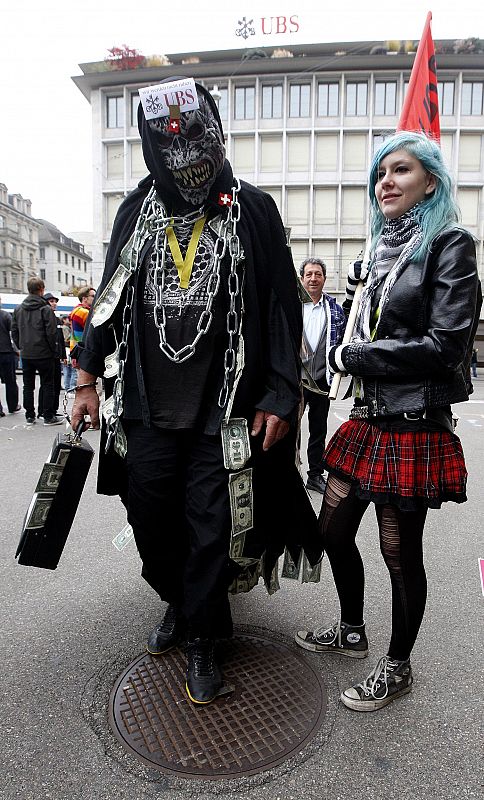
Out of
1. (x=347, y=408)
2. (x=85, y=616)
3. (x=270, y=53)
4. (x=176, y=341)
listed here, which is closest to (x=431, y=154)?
(x=176, y=341)

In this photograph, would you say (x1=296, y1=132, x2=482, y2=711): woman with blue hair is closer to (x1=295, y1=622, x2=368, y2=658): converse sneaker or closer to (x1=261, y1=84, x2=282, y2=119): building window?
(x1=295, y1=622, x2=368, y2=658): converse sneaker

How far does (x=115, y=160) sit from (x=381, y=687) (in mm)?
38754

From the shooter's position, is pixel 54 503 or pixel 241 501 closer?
pixel 241 501

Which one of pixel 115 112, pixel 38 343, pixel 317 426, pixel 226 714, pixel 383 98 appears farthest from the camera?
pixel 115 112

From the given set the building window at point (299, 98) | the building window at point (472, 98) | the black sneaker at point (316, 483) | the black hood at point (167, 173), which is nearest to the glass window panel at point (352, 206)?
the building window at point (299, 98)

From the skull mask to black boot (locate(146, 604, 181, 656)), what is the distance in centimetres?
181

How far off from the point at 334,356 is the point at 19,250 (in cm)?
8396

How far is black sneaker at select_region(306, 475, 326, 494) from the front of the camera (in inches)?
201

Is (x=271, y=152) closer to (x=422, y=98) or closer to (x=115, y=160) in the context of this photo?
(x=115, y=160)

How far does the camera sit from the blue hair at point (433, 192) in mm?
1979

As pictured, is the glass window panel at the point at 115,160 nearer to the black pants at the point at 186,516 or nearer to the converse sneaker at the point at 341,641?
the black pants at the point at 186,516

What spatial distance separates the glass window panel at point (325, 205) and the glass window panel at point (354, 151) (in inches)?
67.0

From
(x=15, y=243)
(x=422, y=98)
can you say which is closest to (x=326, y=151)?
(x=422, y=98)

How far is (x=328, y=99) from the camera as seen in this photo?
114ft
